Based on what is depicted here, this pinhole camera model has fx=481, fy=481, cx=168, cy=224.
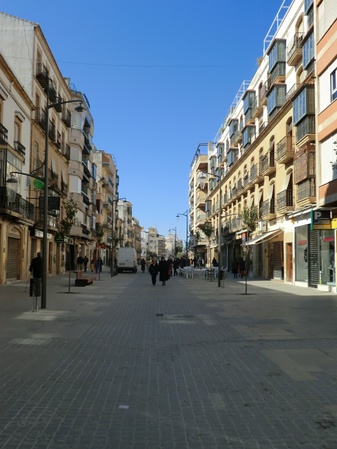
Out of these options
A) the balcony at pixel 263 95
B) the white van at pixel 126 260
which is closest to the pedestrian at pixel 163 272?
the balcony at pixel 263 95

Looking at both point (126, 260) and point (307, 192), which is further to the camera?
point (126, 260)

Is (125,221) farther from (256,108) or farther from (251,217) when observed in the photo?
(251,217)

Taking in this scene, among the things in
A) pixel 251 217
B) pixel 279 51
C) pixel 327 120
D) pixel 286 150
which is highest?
pixel 279 51

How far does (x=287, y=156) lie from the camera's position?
92.0 feet

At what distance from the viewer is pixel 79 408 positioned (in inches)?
205

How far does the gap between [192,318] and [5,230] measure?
15.9m

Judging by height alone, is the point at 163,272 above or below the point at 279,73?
below

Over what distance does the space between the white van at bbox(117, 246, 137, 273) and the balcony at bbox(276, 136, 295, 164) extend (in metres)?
22.8

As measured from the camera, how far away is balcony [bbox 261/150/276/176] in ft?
107

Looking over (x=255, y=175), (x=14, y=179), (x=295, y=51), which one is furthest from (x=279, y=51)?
(x=14, y=179)

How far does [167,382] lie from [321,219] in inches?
638

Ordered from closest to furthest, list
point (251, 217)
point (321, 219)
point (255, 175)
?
1. point (321, 219)
2. point (251, 217)
3. point (255, 175)

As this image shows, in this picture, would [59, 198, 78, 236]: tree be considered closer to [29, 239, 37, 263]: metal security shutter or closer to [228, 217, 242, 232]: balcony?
[29, 239, 37, 263]: metal security shutter

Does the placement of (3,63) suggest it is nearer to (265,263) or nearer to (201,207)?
(265,263)
